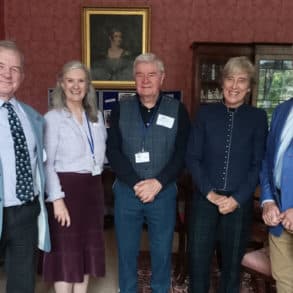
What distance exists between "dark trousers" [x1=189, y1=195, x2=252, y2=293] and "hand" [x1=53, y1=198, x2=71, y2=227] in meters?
0.68

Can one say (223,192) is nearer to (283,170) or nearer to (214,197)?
(214,197)

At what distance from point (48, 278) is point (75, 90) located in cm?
104

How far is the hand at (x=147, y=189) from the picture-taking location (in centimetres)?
200

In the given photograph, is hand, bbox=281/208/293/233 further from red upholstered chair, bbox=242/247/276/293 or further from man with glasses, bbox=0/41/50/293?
man with glasses, bbox=0/41/50/293

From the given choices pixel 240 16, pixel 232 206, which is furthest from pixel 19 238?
pixel 240 16

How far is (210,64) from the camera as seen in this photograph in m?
4.35

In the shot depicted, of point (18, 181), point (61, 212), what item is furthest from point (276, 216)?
point (18, 181)

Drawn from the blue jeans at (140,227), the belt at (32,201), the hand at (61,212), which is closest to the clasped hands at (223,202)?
the blue jeans at (140,227)

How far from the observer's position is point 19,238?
164cm

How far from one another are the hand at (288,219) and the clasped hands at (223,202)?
282 mm

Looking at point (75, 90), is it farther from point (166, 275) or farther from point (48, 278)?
point (166, 275)

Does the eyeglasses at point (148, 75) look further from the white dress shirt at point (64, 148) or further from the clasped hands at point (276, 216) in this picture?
the clasped hands at point (276, 216)

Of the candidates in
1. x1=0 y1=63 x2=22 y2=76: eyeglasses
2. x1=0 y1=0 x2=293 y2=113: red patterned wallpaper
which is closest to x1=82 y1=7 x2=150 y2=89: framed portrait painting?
x1=0 y1=0 x2=293 y2=113: red patterned wallpaper

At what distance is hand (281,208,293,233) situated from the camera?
5.41ft
